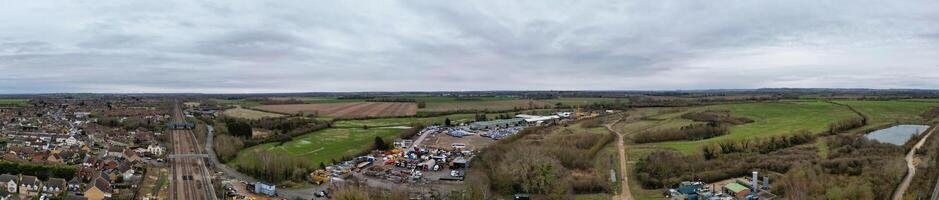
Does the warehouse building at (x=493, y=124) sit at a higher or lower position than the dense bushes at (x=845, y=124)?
lower

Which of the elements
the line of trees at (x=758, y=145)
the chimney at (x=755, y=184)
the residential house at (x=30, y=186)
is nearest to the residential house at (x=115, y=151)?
the residential house at (x=30, y=186)

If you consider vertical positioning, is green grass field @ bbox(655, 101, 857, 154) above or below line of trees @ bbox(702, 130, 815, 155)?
above

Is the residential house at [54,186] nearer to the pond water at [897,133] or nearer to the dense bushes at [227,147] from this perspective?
the dense bushes at [227,147]

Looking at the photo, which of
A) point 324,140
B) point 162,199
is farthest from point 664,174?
point 324,140

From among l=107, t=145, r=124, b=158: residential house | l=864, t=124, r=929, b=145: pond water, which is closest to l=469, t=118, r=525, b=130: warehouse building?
l=107, t=145, r=124, b=158: residential house

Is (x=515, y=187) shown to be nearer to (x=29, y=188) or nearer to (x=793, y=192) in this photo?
(x=793, y=192)

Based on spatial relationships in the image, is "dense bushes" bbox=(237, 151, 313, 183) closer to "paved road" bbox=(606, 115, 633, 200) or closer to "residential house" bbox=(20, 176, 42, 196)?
"residential house" bbox=(20, 176, 42, 196)
